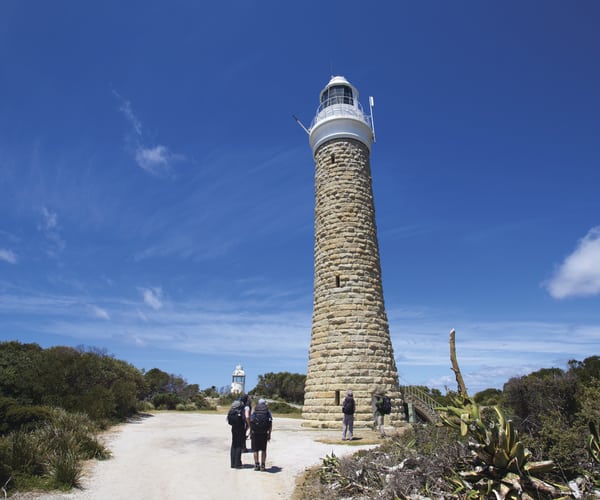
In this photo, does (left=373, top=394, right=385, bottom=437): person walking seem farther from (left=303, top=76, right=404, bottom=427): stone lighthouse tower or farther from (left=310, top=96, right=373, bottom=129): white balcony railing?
(left=310, top=96, right=373, bottom=129): white balcony railing

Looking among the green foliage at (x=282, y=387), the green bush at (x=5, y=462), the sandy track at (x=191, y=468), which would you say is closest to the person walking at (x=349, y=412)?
the sandy track at (x=191, y=468)

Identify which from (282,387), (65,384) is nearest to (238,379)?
(282,387)

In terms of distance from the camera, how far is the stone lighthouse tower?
13.6 meters

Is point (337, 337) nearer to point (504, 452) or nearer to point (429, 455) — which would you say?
point (429, 455)

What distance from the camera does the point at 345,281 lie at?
14.7 m

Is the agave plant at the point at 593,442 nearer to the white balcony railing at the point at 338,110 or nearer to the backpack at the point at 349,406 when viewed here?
the backpack at the point at 349,406

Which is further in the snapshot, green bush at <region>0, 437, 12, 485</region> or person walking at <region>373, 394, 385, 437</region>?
person walking at <region>373, 394, 385, 437</region>

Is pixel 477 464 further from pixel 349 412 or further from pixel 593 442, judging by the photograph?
pixel 349 412

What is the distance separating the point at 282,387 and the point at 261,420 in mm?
27445

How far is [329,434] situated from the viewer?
11922mm

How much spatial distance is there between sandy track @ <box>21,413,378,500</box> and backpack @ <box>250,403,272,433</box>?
0.77m

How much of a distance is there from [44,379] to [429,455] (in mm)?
12778

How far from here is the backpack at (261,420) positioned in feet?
24.1

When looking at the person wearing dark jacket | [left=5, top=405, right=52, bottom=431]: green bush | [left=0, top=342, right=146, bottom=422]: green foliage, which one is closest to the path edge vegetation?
the person wearing dark jacket
